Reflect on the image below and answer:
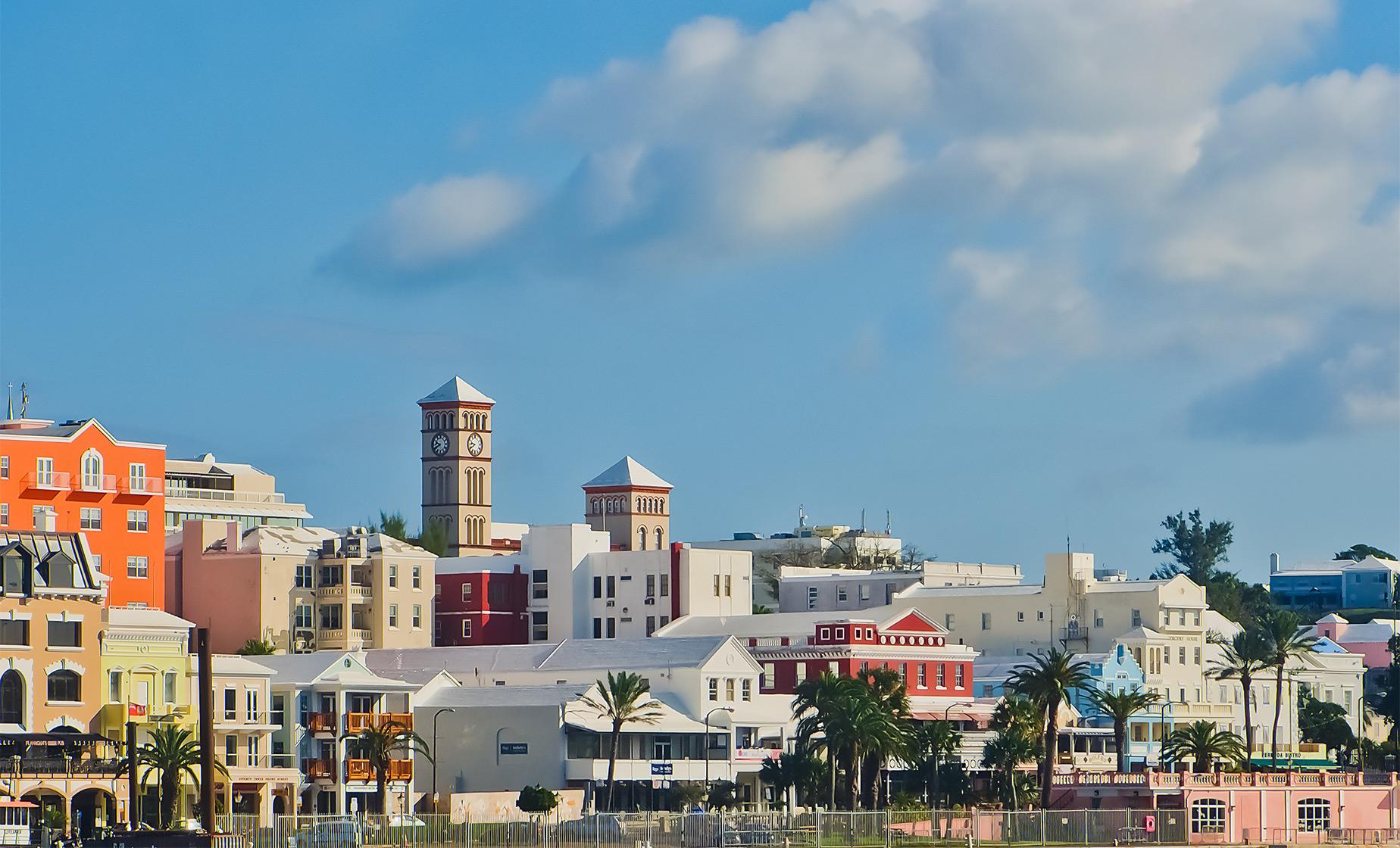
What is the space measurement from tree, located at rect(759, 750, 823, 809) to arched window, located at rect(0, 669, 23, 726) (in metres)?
33.0

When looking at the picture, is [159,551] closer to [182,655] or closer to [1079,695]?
[182,655]

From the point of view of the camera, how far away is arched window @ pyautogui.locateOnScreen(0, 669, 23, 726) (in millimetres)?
97500

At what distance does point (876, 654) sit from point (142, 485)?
39.3 meters

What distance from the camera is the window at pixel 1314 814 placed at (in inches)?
4611

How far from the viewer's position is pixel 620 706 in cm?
11275

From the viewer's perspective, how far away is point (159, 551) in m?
137

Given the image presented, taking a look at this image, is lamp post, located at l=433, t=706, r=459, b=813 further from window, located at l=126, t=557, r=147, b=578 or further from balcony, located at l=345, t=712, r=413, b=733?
window, located at l=126, t=557, r=147, b=578

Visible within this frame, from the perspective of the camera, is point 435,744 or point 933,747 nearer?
point 435,744

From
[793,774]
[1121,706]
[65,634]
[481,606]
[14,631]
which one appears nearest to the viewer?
[14,631]

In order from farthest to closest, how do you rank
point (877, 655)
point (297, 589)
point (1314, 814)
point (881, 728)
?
point (297, 589) → point (877, 655) → point (1314, 814) → point (881, 728)

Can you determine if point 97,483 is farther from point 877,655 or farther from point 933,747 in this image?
point 933,747

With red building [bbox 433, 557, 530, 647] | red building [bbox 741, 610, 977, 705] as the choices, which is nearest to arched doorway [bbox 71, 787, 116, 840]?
red building [bbox 741, 610, 977, 705]

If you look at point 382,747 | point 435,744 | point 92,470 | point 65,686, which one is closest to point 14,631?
point 65,686

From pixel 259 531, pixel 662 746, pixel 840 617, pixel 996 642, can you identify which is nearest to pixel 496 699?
pixel 662 746
